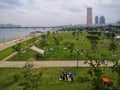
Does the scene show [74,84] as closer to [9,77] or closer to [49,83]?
[49,83]

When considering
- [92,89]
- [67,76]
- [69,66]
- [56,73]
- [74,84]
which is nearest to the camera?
[92,89]

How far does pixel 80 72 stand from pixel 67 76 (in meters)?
3.41

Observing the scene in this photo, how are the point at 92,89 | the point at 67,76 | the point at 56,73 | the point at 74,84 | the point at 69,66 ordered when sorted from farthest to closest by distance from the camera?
the point at 69,66
the point at 56,73
the point at 67,76
the point at 74,84
the point at 92,89

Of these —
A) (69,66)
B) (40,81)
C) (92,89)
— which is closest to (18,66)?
(69,66)

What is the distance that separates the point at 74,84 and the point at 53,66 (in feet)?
30.0

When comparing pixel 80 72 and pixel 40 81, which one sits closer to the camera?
pixel 40 81

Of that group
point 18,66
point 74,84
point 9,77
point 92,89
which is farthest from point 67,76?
point 18,66

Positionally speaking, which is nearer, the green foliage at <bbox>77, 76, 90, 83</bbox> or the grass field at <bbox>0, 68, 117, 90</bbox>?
the grass field at <bbox>0, 68, 117, 90</bbox>

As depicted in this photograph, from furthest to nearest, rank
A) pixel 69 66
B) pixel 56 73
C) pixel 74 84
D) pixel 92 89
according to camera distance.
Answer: pixel 69 66 < pixel 56 73 < pixel 74 84 < pixel 92 89

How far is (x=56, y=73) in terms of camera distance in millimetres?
29438

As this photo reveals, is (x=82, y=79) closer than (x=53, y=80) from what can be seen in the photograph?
No

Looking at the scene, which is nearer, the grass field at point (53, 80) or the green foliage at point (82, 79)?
the grass field at point (53, 80)

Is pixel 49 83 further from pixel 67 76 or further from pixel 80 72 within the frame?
pixel 80 72

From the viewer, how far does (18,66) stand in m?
34.2
